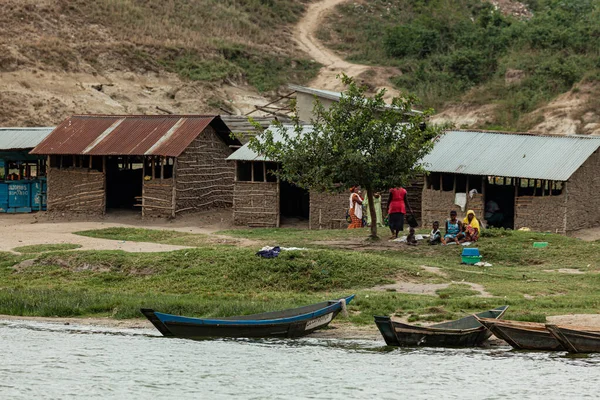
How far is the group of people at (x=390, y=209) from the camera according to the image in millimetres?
26734

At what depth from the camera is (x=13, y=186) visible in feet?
122

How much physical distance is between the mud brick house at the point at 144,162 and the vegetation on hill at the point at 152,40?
62.0ft

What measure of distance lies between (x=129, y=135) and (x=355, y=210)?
889 cm

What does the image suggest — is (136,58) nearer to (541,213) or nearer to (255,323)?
(541,213)

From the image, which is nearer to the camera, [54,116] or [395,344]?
[395,344]

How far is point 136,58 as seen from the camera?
5862 centimetres

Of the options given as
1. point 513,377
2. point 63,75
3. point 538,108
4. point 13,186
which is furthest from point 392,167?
point 63,75

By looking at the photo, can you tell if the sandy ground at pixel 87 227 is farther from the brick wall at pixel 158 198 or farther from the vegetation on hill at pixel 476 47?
the vegetation on hill at pixel 476 47

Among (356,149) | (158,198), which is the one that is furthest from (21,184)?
(356,149)

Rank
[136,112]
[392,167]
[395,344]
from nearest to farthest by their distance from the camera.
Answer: [395,344] < [392,167] < [136,112]

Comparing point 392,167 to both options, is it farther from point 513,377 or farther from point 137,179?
point 137,179

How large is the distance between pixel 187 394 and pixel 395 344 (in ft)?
11.8

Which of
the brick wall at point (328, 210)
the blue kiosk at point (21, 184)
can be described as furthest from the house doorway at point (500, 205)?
the blue kiosk at point (21, 184)

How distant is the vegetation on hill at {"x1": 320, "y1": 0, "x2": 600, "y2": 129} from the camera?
171ft
